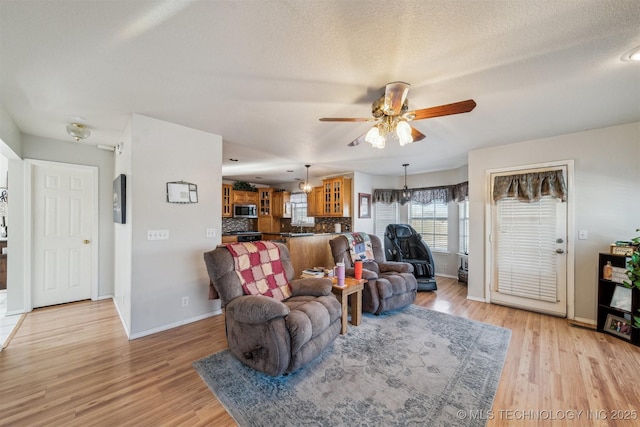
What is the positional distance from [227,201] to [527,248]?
6323 mm

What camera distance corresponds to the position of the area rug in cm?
161

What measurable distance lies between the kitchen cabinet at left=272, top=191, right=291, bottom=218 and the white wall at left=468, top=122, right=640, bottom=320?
17.6 ft

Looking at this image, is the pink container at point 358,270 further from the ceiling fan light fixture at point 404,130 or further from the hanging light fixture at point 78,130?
the hanging light fixture at point 78,130

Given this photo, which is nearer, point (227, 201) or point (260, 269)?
point (260, 269)

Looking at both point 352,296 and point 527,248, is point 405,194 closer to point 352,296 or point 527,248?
point 527,248

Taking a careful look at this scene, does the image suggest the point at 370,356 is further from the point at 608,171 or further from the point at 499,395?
the point at 608,171

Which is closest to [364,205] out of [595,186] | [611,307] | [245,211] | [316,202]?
[316,202]

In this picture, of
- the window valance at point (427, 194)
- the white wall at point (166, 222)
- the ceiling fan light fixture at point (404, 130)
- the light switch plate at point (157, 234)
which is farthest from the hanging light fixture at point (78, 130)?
the window valance at point (427, 194)

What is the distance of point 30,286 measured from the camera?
10.8 feet

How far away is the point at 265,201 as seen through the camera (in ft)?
24.3

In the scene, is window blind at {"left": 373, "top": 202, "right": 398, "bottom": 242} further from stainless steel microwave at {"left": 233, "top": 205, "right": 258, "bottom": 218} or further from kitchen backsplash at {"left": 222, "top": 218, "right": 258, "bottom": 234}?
kitchen backsplash at {"left": 222, "top": 218, "right": 258, "bottom": 234}

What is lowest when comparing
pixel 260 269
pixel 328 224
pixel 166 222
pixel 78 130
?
pixel 260 269

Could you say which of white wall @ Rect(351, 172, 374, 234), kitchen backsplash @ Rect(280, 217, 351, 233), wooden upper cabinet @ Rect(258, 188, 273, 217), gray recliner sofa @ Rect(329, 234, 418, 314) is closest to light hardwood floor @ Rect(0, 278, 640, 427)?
gray recliner sofa @ Rect(329, 234, 418, 314)

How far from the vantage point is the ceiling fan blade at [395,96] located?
1.69 metres
